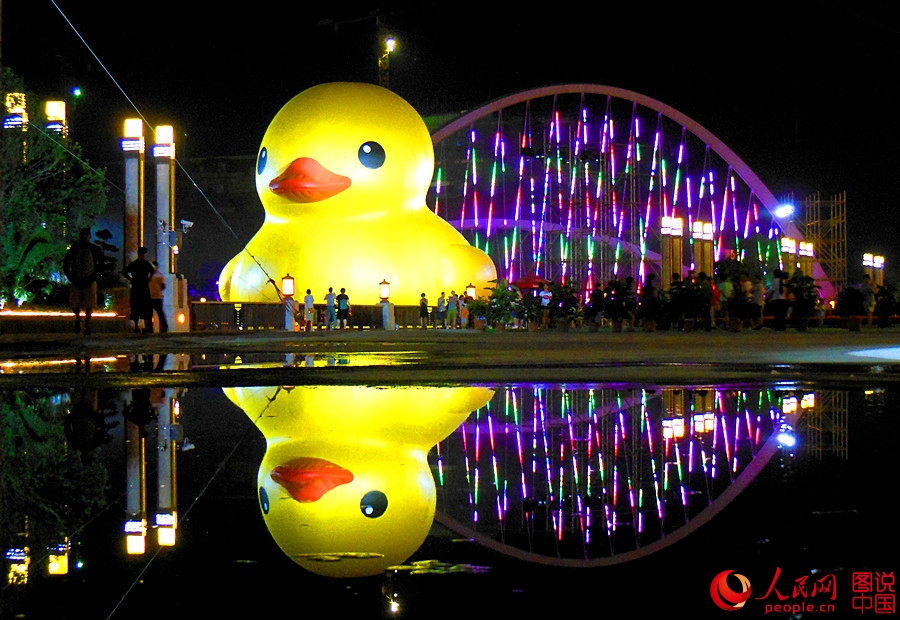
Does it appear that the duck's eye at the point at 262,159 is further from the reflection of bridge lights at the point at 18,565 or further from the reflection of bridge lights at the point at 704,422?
the reflection of bridge lights at the point at 18,565

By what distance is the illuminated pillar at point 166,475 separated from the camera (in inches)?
114

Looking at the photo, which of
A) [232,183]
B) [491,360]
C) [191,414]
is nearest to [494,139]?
[232,183]

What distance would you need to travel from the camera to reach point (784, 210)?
62938 millimetres

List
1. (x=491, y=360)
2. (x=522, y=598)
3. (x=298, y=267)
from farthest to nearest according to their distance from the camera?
(x=298, y=267), (x=491, y=360), (x=522, y=598)

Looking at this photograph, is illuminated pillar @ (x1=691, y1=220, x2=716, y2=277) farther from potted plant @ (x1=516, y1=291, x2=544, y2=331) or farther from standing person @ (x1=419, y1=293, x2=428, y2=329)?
potted plant @ (x1=516, y1=291, x2=544, y2=331)

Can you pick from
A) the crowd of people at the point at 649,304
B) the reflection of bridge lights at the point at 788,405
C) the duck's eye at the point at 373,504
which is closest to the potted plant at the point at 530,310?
the crowd of people at the point at 649,304

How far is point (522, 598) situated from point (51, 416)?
4347 mm

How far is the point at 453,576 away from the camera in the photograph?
238 centimetres

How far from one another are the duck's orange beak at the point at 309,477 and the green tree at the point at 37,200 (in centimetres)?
2660

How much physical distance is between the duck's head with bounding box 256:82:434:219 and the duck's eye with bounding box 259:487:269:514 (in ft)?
87.3

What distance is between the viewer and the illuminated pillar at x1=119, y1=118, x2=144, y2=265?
912 inches

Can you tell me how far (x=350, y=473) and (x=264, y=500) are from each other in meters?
0.47

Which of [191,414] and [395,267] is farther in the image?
[395,267]

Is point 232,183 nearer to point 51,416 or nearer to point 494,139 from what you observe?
point 494,139
